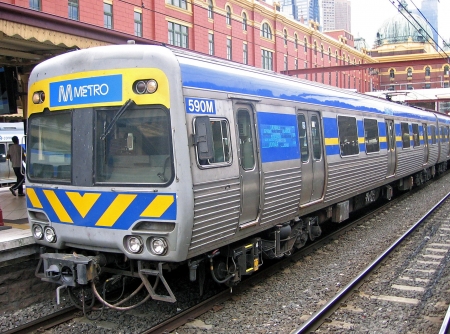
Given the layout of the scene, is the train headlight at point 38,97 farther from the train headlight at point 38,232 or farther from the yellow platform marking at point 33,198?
the train headlight at point 38,232

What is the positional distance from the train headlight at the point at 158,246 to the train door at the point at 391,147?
897 centimetres

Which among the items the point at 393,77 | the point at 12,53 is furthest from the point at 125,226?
the point at 393,77

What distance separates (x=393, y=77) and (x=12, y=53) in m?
80.0

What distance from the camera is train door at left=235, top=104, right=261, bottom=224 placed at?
19.7ft

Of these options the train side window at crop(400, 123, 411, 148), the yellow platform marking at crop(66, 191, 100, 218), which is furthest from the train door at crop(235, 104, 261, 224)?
the train side window at crop(400, 123, 411, 148)

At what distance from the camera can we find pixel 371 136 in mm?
11148

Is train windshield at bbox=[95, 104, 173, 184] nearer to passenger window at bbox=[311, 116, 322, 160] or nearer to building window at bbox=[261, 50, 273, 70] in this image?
passenger window at bbox=[311, 116, 322, 160]

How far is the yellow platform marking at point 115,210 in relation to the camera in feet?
16.6

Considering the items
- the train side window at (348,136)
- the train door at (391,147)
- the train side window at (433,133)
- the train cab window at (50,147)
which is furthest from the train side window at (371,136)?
the train side window at (433,133)

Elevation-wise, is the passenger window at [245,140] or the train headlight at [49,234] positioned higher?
the passenger window at [245,140]

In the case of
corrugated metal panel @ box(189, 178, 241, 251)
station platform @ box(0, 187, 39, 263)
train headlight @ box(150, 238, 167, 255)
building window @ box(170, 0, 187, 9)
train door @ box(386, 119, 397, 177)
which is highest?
building window @ box(170, 0, 187, 9)

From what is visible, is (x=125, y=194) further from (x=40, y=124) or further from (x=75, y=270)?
(x=40, y=124)

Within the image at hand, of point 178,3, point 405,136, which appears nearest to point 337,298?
point 405,136

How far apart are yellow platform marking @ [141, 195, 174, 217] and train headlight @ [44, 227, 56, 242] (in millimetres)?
1308
